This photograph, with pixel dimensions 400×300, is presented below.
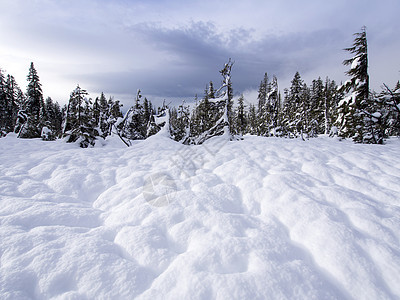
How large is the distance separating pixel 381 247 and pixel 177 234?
2.74 m

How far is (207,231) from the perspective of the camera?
2723 millimetres

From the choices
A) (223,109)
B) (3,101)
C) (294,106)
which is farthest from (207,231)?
(3,101)

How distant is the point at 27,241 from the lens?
2398mm

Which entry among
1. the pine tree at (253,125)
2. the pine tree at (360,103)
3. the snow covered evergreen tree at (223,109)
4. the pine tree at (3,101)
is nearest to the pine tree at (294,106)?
the pine tree at (253,125)

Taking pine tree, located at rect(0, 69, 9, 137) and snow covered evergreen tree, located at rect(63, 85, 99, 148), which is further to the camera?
pine tree, located at rect(0, 69, 9, 137)

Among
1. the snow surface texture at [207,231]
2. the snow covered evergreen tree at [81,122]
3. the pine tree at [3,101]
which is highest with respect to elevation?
the pine tree at [3,101]

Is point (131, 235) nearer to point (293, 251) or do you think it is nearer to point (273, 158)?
point (293, 251)

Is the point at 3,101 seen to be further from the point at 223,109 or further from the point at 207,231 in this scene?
the point at 207,231

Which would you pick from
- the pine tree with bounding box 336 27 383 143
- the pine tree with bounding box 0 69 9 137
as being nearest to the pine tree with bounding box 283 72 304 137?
the pine tree with bounding box 336 27 383 143

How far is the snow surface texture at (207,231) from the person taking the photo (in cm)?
189

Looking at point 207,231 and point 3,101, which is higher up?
point 3,101

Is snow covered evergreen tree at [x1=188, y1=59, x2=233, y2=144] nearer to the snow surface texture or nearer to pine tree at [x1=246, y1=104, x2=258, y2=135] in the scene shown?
the snow surface texture

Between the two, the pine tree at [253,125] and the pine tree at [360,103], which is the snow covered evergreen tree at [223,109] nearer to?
the pine tree at [360,103]

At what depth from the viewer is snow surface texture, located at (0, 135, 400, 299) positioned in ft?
6.22
